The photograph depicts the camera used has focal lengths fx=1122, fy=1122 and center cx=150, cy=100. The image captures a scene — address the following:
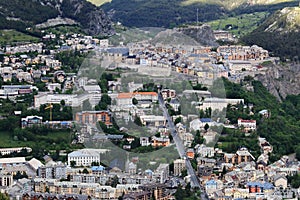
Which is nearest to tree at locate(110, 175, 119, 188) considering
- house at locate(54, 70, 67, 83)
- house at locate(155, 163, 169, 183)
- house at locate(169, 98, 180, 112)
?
house at locate(155, 163, 169, 183)

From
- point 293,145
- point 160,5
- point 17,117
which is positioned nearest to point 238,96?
point 293,145

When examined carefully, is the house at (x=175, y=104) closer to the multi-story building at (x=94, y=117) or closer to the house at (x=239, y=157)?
the multi-story building at (x=94, y=117)

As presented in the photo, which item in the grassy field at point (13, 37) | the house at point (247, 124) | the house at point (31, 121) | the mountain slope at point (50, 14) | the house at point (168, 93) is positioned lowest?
the house at point (247, 124)

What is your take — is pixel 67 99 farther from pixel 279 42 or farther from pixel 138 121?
pixel 279 42

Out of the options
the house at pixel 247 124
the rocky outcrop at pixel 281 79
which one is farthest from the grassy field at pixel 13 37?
the house at pixel 247 124

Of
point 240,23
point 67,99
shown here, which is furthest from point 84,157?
point 240,23
